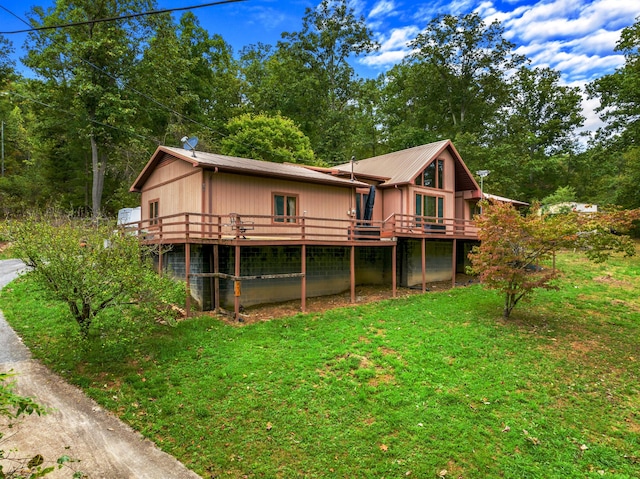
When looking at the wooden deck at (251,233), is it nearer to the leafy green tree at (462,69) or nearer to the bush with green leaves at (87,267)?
the bush with green leaves at (87,267)

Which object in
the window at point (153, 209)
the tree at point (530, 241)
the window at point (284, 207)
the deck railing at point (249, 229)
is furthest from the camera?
the window at point (153, 209)

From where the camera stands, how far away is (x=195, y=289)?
1277 cm

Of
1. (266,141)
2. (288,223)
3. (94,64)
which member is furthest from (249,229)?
(94,64)

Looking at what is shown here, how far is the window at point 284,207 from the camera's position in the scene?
46.9 feet

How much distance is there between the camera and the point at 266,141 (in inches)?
1126

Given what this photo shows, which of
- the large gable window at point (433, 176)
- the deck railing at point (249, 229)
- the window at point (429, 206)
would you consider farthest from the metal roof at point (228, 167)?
the large gable window at point (433, 176)

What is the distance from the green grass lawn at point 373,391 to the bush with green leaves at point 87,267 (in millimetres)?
973

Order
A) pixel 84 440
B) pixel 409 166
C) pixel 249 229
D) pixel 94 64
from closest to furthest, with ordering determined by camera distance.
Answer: pixel 84 440 → pixel 249 229 → pixel 409 166 → pixel 94 64

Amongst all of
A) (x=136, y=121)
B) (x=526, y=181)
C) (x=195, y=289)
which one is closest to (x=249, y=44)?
(x=136, y=121)

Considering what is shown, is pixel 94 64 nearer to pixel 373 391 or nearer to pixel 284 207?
pixel 284 207

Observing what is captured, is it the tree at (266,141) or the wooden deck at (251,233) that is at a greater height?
the tree at (266,141)

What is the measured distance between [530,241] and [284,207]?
28.2 ft

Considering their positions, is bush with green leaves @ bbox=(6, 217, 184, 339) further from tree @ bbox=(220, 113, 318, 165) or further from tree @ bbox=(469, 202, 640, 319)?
tree @ bbox=(220, 113, 318, 165)

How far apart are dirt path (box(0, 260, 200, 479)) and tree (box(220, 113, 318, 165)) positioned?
23211mm
